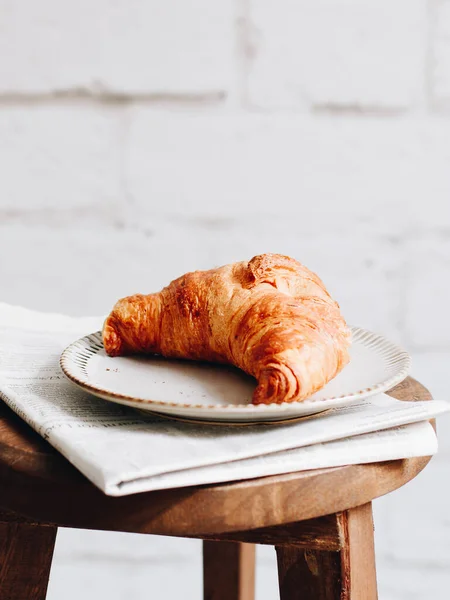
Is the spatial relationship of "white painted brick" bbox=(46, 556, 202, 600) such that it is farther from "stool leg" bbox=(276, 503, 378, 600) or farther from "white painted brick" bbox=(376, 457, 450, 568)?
"stool leg" bbox=(276, 503, 378, 600)

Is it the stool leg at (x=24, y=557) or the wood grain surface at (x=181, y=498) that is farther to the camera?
the stool leg at (x=24, y=557)

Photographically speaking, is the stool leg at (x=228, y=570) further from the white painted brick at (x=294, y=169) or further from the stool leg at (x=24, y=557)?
the white painted brick at (x=294, y=169)

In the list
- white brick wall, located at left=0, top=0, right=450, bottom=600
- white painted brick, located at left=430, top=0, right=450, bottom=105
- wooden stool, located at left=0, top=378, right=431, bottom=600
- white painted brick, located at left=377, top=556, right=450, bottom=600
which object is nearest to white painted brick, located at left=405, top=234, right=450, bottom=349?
white brick wall, located at left=0, top=0, right=450, bottom=600

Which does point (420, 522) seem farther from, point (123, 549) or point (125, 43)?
point (125, 43)

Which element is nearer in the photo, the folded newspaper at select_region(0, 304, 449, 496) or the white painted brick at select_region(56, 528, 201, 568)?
the folded newspaper at select_region(0, 304, 449, 496)

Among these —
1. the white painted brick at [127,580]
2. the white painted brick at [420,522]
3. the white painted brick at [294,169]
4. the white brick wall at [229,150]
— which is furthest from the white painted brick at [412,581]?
the white painted brick at [294,169]

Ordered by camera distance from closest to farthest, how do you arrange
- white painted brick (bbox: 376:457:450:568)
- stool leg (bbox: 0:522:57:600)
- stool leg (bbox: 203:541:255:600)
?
stool leg (bbox: 0:522:57:600), stool leg (bbox: 203:541:255:600), white painted brick (bbox: 376:457:450:568)
